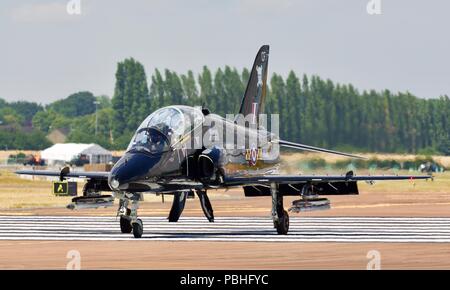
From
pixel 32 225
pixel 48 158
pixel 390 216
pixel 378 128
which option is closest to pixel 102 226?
pixel 32 225

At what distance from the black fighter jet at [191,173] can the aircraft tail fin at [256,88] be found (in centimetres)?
444

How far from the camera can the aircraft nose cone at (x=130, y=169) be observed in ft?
108

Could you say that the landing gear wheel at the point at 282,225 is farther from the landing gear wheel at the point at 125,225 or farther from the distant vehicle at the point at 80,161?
the distant vehicle at the point at 80,161

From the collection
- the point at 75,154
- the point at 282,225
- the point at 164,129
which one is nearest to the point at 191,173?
the point at 164,129

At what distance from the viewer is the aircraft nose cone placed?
3297 cm

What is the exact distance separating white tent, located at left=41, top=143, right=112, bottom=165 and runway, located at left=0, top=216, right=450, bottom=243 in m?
120

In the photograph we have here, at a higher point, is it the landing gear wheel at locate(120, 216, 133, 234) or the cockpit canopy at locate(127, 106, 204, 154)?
the cockpit canopy at locate(127, 106, 204, 154)

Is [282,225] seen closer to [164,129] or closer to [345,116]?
[164,129]

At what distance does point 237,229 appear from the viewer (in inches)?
1565

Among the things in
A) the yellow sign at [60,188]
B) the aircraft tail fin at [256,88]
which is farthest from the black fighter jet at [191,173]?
the yellow sign at [60,188]

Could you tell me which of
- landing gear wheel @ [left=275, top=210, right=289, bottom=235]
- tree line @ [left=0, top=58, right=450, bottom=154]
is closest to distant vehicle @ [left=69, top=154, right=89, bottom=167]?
tree line @ [left=0, top=58, right=450, bottom=154]

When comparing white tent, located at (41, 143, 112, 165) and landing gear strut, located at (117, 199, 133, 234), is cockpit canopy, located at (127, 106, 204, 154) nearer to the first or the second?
landing gear strut, located at (117, 199, 133, 234)

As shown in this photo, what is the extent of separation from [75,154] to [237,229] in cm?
13401
